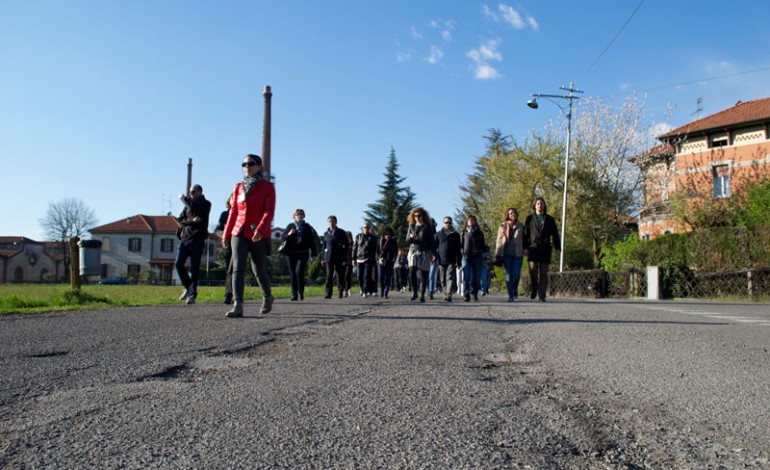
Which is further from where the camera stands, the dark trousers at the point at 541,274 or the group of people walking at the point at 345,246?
the dark trousers at the point at 541,274

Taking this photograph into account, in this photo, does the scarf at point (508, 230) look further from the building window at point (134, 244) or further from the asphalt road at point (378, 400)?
the building window at point (134, 244)

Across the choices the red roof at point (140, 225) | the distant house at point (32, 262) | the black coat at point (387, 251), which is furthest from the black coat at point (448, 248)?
→ the distant house at point (32, 262)

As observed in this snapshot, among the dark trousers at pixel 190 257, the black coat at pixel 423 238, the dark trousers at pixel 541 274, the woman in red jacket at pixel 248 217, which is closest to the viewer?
the woman in red jacket at pixel 248 217

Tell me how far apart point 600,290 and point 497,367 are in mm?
18683

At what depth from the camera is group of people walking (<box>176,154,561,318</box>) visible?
780 centimetres

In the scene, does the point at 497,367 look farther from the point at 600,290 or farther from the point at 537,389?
the point at 600,290

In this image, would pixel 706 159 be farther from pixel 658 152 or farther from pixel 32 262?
pixel 32 262

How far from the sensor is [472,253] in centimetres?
1322

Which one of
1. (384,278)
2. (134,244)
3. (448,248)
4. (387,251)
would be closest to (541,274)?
(448,248)

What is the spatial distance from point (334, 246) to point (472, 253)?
333cm

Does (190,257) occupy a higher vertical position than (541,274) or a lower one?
higher

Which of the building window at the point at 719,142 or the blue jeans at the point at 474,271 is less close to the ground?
the building window at the point at 719,142

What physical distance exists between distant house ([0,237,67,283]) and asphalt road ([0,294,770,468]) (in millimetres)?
88091

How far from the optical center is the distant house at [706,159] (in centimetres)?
3572
